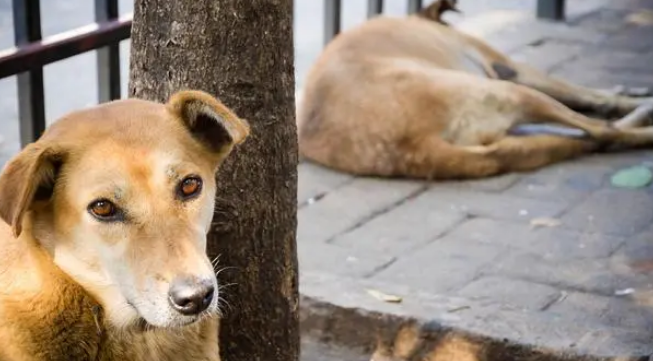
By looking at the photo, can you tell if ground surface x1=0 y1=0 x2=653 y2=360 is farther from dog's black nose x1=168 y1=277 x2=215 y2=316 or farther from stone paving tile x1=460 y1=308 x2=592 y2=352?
dog's black nose x1=168 y1=277 x2=215 y2=316

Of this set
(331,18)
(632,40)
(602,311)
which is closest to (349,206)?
(602,311)

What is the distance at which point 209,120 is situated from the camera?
3.53m

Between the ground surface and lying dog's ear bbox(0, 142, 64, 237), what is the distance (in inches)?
79.9

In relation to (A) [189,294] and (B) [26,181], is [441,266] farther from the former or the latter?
(B) [26,181]

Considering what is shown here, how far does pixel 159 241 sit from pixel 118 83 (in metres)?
3.18

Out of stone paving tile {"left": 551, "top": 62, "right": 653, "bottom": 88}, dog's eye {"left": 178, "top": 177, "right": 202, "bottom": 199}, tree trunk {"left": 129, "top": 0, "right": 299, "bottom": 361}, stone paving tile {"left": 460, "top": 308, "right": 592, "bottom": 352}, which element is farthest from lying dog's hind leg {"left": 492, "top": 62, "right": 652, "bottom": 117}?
dog's eye {"left": 178, "top": 177, "right": 202, "bottom": 199}

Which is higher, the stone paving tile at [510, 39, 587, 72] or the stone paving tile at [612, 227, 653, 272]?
the stone paving tile at [612, 227, 653, 272]

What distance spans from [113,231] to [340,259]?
265 cm

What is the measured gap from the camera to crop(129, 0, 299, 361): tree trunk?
13.2ft

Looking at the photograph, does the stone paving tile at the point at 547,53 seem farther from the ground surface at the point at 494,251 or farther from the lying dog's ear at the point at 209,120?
the lying dog's ear at the point at 209,120

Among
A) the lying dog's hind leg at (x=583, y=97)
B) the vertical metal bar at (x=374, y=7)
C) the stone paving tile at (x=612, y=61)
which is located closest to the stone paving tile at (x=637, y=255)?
the lying dog's hind leg at (x=583, y=97)

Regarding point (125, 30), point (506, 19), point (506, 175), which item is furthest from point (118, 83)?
point (506, 19)

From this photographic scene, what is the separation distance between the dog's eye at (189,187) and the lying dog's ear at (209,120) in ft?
0.54

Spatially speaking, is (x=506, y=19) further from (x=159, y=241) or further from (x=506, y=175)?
(x=159, y=241)
